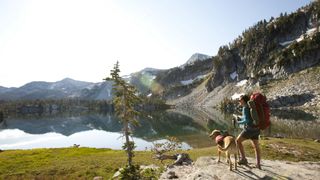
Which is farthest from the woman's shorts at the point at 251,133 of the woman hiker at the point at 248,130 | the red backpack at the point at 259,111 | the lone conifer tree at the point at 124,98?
the lone conifer tree at the point at 124,98

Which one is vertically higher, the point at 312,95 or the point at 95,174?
the point at 312,95

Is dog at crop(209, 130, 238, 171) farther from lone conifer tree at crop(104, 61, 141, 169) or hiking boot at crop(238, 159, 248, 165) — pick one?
lone conifer tree at crop(104, 61, 141, 169)

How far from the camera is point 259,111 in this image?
1736 cm

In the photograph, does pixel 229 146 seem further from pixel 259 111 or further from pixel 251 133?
pixel 259 111

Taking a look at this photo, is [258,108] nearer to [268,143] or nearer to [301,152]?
[301,152]

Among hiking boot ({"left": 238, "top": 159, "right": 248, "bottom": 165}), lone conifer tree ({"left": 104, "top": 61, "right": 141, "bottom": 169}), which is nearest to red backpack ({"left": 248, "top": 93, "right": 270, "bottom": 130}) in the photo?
hiking boot ({"left": 238, "top": 159, "right": 248, "bottom": 165})

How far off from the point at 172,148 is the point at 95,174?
57.0 feet

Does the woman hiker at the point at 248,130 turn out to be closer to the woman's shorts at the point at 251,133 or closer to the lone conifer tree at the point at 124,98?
the woman's shorts at the point at 251,133

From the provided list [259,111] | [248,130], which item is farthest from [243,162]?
[259,111]

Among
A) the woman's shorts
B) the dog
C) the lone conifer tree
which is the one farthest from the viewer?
the lone conifer tree

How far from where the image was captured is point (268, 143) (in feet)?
132

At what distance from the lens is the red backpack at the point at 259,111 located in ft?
56.4

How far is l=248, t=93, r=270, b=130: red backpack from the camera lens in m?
17.2

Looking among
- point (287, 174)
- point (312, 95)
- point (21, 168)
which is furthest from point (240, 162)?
point (312, 95)
